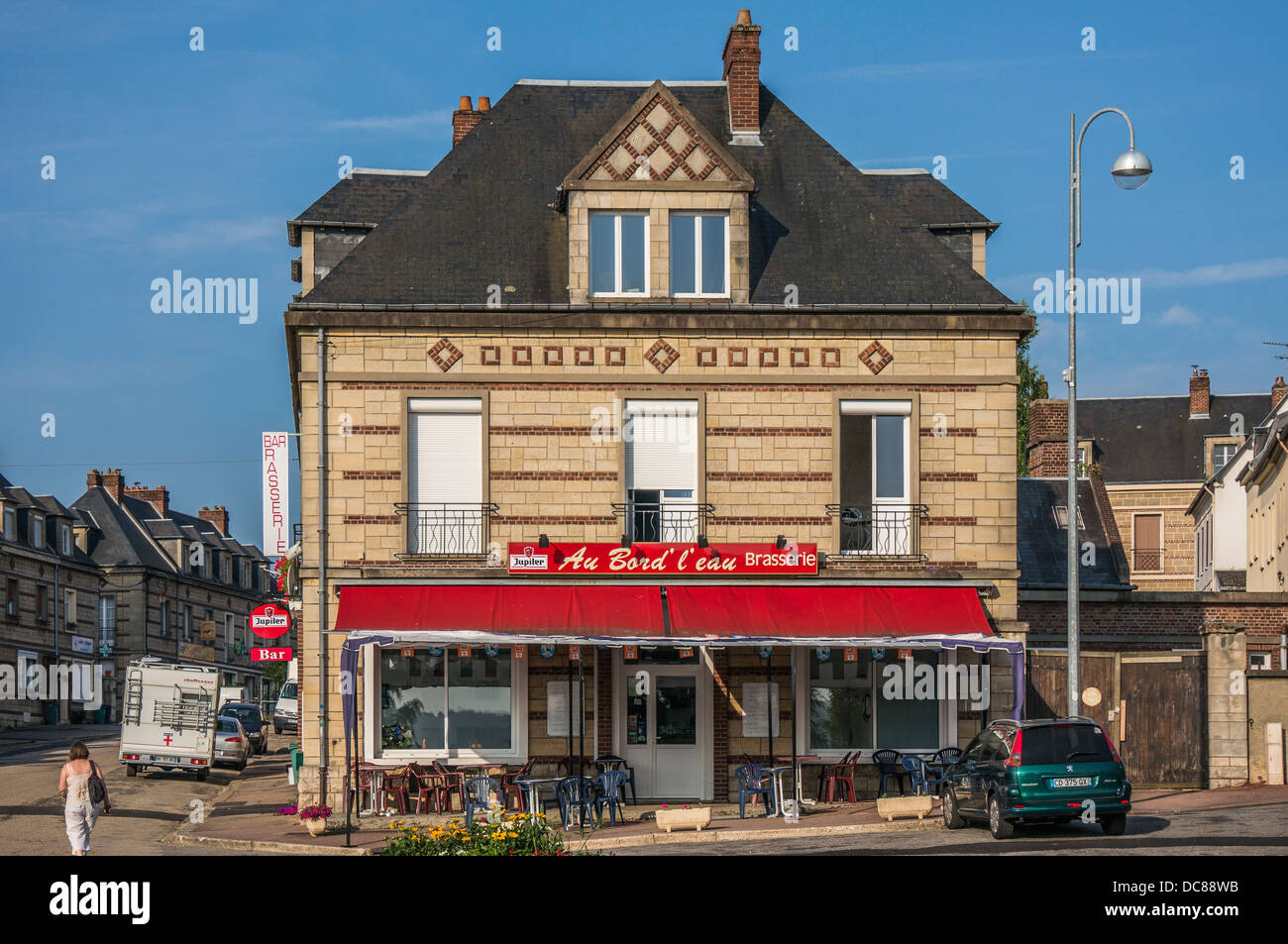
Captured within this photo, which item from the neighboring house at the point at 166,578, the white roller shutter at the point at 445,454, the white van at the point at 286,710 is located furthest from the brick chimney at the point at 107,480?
the white roller shutter at the point at 445,454

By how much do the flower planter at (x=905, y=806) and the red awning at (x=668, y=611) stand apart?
2480 millimetres

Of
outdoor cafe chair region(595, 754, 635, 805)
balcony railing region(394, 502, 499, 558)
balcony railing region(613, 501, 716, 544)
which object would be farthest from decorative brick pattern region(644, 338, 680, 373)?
outdoor cafe chair region(595, 754, 635, 805)

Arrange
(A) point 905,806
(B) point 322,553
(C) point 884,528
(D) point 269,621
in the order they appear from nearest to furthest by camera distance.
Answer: (A) point 905,806
(B) point 322,553
(C) point 884,528
(D) point 269,621

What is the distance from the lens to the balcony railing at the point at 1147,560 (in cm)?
6706

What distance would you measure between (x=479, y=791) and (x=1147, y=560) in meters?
51.3

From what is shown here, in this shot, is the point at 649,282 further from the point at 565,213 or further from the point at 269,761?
the point at 269,761

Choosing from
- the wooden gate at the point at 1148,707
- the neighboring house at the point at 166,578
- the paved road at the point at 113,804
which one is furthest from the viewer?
the neighboring house at the point at 166,578

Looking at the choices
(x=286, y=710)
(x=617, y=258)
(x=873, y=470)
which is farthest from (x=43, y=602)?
(x=873, y=470)

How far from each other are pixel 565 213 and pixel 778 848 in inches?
461

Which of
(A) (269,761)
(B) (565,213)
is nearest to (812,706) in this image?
(B) (565,213)

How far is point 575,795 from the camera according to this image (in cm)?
2211

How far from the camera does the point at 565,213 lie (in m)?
26.0

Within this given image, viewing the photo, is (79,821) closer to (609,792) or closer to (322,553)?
(322,553)

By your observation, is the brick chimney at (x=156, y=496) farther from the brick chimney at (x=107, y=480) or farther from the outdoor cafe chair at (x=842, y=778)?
the outdoor cafe chair at (x=842, y=778)
